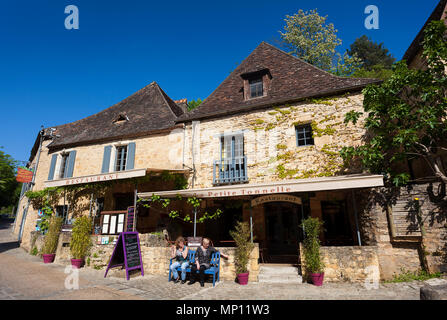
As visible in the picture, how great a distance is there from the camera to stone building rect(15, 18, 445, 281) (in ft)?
21.7

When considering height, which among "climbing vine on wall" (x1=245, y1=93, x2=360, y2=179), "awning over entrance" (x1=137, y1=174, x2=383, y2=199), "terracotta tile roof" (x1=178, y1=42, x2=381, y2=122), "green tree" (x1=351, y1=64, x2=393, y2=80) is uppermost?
"green tree" (x1=351, y1=64, x2=393, y2=80)

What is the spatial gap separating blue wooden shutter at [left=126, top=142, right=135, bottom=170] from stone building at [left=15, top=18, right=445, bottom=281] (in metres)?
0.05

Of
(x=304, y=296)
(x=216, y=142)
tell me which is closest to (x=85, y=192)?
(x=216, y=142)

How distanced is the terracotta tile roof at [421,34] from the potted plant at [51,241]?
1432cm

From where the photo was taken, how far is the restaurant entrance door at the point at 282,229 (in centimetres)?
938

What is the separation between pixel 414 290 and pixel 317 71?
28.6 ft

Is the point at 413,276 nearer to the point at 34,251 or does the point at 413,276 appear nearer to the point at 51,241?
the point at 51,241

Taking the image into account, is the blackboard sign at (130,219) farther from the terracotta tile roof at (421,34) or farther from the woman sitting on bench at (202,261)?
the terracotta tile roof at (421,34)

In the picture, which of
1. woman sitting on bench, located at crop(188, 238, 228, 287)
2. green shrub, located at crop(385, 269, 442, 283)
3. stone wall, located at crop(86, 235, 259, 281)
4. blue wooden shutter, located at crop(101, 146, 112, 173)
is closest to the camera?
green shrub, located at crop(385, 269, 442, 283)

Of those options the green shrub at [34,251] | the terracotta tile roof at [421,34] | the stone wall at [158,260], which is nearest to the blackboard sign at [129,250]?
the stone wall at [158,260]

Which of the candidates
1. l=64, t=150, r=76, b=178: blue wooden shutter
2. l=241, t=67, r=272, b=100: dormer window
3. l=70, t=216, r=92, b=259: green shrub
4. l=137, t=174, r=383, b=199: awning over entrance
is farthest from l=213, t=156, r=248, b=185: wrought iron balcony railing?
l=64, t=150, r=76, b=178: blue wooden shutter

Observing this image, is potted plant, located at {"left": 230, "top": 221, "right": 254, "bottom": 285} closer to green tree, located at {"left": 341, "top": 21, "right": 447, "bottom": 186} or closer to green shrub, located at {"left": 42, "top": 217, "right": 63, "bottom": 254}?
green tree, located at {"left": 341, "top": 21, "right": 447, "bottom": 186}

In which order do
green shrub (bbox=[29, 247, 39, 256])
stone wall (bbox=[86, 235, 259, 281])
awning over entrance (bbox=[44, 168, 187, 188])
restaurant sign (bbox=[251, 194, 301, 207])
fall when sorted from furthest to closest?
green shrub (bbox=[29, 247, 39, 256]) < awning over entrance (bbox=[44, 168, 187, 188]) < restaurant sign (bbox=[251, 194, 301, 207]) < stone wall (bbox=[86, 235, 259, 281])

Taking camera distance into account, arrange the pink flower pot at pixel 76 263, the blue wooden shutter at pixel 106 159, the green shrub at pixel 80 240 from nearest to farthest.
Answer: the pink flower pot at pixel 76 263 → the green shrub at pixel 80 240 → the blue wooden shutter at pixel 106 159
